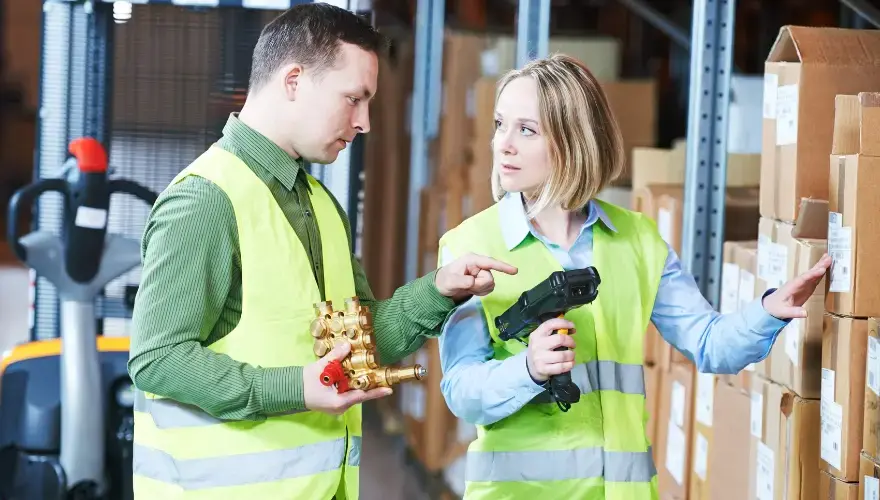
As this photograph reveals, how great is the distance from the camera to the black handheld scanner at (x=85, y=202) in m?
3.49

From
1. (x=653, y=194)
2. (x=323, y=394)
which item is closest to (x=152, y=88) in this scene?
(x=653, y=194)

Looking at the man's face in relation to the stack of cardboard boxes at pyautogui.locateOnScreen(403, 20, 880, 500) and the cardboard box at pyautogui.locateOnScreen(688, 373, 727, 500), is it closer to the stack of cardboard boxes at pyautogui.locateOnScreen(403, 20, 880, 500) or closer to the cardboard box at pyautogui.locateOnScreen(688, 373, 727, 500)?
the stack of cardboard boxes at pyautogui.locateOnScreen(403, 20, 880, 500)

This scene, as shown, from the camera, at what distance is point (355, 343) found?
176 cm

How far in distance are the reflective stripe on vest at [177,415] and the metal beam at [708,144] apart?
5.65 feet

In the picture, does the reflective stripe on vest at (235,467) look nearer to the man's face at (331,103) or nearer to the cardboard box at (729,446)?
the man's face at (331,103)

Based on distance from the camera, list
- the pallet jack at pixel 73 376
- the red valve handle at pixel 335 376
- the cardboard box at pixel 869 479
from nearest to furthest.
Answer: the red valve handle at pixel 335 376, the cardboard box at pixel 869 479, the pallet jack at pixel 73 376

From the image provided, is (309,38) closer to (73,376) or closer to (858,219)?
(858,219)

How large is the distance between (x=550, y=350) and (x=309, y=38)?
24.0 inches

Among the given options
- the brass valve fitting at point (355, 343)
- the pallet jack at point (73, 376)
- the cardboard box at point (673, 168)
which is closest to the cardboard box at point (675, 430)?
the cardboard box at point (673, 168)

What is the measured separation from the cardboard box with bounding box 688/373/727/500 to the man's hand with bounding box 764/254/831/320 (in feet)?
3.67

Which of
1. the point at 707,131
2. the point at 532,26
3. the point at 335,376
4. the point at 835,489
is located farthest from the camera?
the point at 532,26

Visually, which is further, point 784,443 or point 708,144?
point 708,144

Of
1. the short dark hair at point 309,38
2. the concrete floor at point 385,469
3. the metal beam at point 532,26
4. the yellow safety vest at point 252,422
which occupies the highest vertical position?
the metal beam at point 532,26

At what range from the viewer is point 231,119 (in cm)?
191
